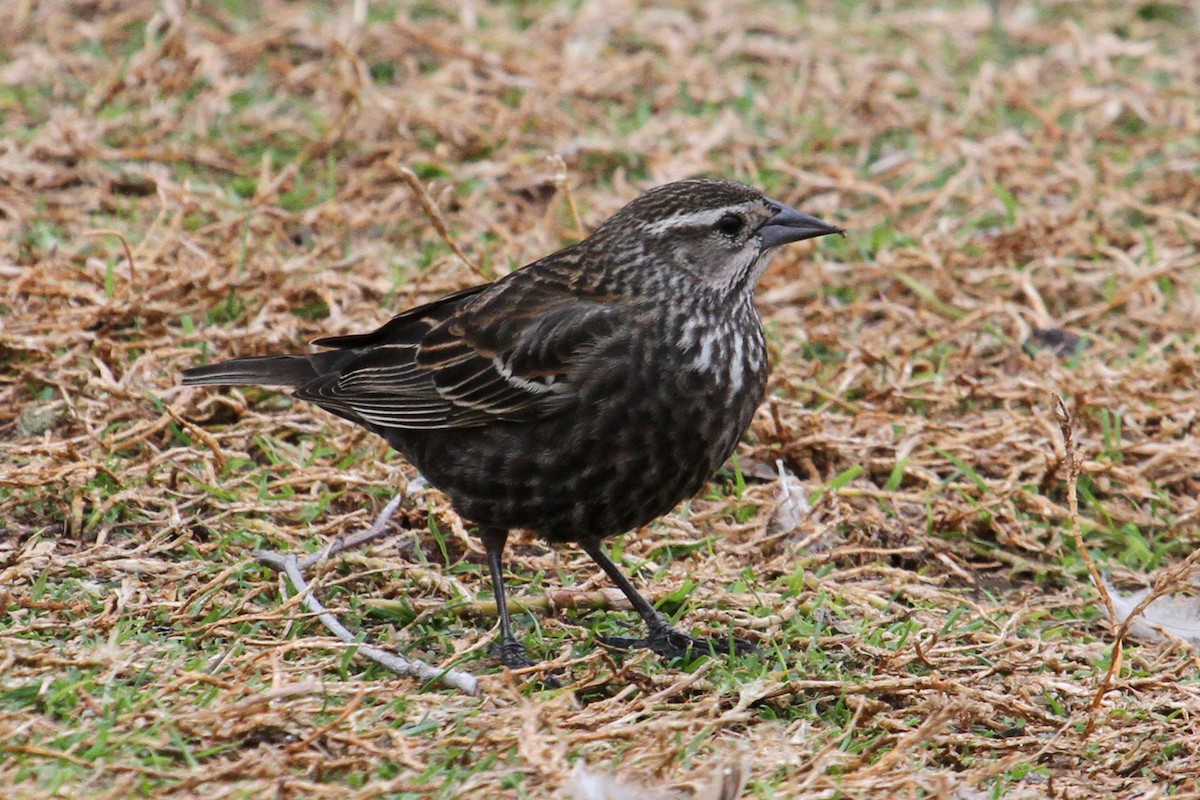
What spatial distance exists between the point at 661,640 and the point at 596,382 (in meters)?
0.79

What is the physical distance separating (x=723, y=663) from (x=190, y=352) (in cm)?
250

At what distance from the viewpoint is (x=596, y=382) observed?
4.69m

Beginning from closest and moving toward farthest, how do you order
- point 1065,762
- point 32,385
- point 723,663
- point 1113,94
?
point 1065,762
point 723,663
point 32,385
point 1113,94

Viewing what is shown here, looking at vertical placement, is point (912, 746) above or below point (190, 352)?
below

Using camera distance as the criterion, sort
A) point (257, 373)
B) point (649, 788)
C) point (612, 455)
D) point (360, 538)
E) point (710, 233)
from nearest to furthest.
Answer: point (649, 788) < point (612, 455) < point (710, 233) < point (360, 538) < point (257, 373)

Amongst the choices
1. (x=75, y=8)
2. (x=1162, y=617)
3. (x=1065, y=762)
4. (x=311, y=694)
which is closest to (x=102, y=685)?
(x=311, y=694)

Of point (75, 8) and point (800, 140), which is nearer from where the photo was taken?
point (800, 140)

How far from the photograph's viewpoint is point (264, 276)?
659cm

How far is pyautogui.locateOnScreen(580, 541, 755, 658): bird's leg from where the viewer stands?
4.79 meters

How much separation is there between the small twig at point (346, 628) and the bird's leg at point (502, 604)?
0.66ft

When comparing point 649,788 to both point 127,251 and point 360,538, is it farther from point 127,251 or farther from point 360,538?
point 127,251

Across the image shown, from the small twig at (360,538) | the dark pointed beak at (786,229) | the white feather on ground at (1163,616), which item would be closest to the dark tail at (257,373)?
the small twig at (360,538)

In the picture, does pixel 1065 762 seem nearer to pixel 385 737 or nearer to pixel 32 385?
pixel 385 737

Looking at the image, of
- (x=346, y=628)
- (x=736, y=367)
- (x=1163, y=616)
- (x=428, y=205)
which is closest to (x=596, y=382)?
(x=736, y=367)
